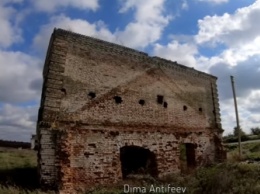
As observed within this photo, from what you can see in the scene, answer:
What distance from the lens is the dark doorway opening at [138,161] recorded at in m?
11.7

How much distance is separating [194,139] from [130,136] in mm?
3814

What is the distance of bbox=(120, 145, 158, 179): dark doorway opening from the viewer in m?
11.7

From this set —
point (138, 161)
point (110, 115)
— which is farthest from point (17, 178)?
point (138, 161)

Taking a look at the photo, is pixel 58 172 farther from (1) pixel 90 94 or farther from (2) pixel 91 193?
(1) pixel 90 94

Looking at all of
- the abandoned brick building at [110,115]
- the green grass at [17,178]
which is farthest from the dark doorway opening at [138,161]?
the green grass at [17,178]

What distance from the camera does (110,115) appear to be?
10766 mm

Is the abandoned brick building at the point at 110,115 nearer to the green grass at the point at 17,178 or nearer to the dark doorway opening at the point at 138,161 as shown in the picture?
the dark doorway opening at the point at 138,161

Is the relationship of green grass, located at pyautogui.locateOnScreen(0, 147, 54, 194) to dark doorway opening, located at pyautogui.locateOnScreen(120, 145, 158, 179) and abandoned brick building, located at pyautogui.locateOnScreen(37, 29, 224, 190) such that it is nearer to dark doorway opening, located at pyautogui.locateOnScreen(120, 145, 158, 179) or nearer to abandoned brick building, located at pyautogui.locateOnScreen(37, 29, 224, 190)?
abandoned brick building, located at pyautogui.locateOnScreen(37, 29, 224, 190)

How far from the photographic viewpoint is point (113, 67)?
11.4 metres

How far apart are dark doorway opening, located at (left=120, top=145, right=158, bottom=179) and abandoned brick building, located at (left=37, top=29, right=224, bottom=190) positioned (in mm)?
37

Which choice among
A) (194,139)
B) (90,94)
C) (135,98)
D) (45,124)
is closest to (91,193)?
(45,124)

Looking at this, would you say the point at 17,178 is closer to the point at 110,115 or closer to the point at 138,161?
the point at 110,115

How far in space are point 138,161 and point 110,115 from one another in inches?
132

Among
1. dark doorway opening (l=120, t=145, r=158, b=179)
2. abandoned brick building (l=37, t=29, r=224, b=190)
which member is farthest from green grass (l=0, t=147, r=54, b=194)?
dark doorway opening (l=120, t=145, r=158, b=179)
